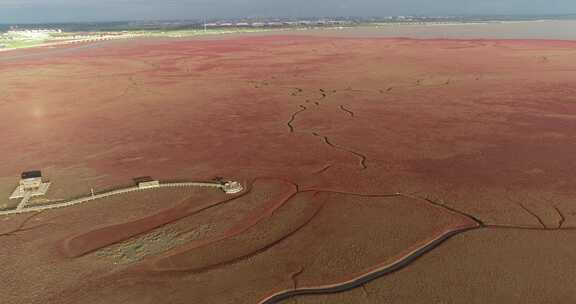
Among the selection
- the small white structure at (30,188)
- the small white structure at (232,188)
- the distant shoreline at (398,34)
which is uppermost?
the distant shoreline at (398,34)

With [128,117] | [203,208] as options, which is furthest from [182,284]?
[128,117]

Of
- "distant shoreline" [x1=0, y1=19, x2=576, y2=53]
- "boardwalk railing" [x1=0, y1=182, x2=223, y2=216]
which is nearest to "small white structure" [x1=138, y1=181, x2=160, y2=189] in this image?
"boardwalk railing" [x1=0, y1=182, x2=223, y2=216]

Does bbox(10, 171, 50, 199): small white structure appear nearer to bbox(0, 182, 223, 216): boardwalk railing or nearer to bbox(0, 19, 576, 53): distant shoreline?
bbox(0, 182, 223, 216): boardwalk railing

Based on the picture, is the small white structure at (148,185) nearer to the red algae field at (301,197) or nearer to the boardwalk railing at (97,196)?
the boardwalk railing at (97,196)

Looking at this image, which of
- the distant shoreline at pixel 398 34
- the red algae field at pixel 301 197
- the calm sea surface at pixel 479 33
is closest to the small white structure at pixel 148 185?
the red algae field at pixel 301 197

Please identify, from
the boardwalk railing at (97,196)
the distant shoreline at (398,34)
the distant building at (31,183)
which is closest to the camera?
the boardwalk railing at (97,196)

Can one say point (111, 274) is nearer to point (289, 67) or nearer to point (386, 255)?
point (386, 255)
